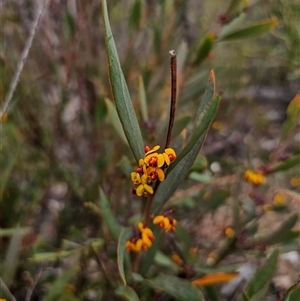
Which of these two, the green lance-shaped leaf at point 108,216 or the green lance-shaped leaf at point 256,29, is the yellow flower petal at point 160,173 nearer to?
the green lance-shaped leaf at point 108,216

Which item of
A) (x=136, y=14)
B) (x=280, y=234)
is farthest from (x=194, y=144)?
(x=136, y=14)

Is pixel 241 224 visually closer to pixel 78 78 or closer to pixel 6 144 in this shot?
pixel 6 144

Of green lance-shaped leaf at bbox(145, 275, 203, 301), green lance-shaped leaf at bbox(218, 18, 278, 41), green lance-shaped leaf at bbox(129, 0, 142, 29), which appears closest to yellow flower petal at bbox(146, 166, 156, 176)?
green lance-shaped leaf at bbox(145, 275, 203, 301)

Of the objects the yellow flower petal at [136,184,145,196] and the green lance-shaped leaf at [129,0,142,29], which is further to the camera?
the green lance-shaped leaf at [129,0,142,29]

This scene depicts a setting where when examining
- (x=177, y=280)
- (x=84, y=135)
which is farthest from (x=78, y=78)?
(x=177, y=280)

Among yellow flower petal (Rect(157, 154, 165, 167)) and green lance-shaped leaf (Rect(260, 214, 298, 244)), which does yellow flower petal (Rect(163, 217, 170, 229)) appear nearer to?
yellow flower petal (Rect(157, 154, 165, 167))

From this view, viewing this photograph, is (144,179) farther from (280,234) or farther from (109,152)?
(109,152)
